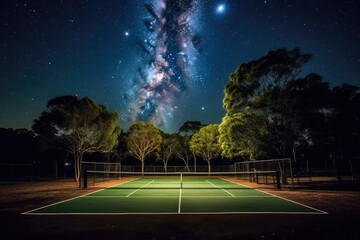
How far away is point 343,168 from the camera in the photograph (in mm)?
39250

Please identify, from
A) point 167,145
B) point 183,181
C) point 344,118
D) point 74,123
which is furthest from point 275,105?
point 167,145

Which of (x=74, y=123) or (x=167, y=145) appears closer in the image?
(x=74, y=123)

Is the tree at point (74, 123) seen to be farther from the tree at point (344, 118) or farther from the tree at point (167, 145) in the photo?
the tree at point (344, 118)

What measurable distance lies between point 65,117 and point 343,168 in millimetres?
43685

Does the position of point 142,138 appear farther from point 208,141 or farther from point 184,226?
point 184,226

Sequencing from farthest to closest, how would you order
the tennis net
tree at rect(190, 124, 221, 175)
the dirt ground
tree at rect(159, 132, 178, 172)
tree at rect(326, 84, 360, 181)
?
1. tree at rect(159, 132, 178, 172)
2. tree at rect(190, 124, 221, 175)
3. tree at rect(326, 84, 360, 181)
4. the tennis net
5. the dirt ground

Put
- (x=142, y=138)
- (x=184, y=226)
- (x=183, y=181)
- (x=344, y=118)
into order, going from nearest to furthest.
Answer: (x=184, y=226)
(x=344, y=118)
(x=183, y=181)
(x=142, y=138)

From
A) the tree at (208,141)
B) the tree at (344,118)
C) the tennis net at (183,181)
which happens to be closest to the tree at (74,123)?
the tennis net at (183,181)

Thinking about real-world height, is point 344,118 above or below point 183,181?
above

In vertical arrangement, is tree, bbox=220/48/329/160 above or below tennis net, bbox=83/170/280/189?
above

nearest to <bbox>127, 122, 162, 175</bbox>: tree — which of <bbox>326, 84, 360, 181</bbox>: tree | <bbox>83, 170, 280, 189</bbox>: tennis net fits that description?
<bbox>83, 170, 280, 189</bbox>: tennis net

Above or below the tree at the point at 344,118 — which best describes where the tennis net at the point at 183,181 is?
below

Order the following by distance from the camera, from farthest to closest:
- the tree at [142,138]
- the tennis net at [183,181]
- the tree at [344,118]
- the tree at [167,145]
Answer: the tree at [167,145] < the tree at [142,138] < the tree at [344,118] < the tennis net at [183,181]

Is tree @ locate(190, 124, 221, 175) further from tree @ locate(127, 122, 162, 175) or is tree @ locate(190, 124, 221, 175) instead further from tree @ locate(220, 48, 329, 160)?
tree @ locate(220, 48, 329, 160)
